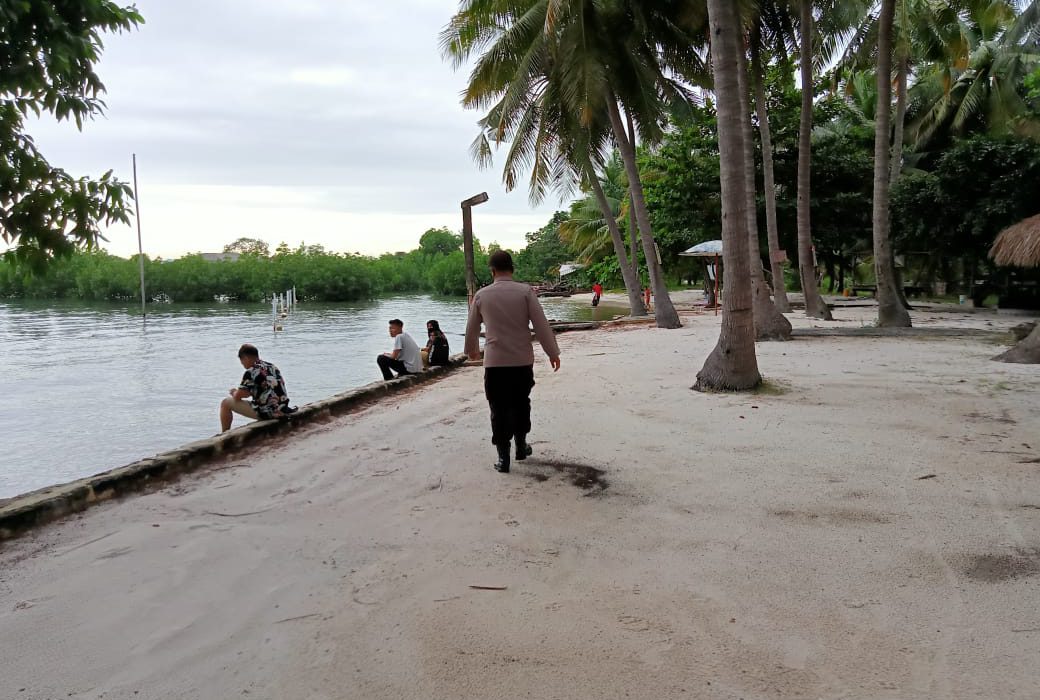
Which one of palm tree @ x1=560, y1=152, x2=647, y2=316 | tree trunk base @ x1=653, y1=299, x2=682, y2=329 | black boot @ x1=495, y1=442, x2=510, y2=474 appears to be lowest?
black boot @ x1=495, y1=442, x2=510, y2=474

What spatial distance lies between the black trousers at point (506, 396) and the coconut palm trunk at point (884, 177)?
38.0 ft

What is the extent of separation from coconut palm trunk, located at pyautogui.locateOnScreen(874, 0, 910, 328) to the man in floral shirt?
11915mm

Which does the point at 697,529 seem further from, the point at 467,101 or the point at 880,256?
the point at 467,101

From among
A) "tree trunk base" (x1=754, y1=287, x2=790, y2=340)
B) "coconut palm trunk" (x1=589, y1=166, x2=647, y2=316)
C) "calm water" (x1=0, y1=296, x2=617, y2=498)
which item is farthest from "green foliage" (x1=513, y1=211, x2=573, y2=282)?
"tree trunk base" (x1=754, y1=287, x2=790, y2=340)

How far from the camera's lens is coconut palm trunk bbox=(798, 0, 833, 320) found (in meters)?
15.4

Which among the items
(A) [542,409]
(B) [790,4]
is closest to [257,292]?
(B) [790,4]

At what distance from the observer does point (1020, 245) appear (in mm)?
15570

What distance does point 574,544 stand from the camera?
12.9ft

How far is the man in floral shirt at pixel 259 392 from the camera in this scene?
302 inches

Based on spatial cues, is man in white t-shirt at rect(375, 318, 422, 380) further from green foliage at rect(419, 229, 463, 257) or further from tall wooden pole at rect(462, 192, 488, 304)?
green foliage at rect(419, 229, 463, 257)

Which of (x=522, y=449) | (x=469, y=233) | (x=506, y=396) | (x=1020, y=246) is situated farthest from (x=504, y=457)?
(x=1020, y=246)

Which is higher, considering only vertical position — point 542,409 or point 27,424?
point 542,409

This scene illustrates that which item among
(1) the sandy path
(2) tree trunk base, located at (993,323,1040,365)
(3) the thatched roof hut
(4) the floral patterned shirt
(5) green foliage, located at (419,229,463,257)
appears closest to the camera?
(1) the sandy path

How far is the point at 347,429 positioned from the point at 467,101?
14496 mm
